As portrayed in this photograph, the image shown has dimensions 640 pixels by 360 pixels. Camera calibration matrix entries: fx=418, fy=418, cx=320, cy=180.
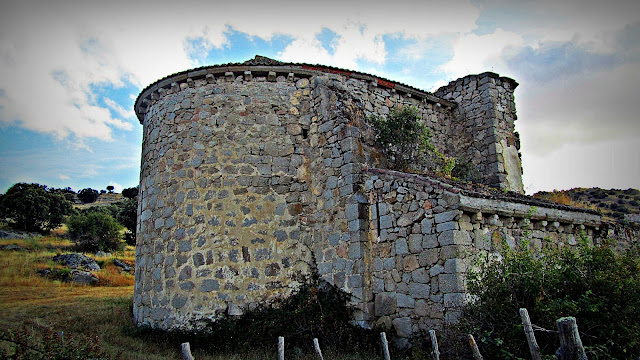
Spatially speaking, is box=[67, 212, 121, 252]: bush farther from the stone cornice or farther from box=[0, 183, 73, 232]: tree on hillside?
the stone cornice

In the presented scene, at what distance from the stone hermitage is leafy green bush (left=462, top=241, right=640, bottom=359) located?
1.04m

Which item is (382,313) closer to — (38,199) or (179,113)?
(179,113)

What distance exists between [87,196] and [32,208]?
21.3 metres

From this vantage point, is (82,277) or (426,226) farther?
(82,277)

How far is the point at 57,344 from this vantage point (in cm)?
555

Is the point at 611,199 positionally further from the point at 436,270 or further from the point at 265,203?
the point at 265,203

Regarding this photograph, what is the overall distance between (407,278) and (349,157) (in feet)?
9.82

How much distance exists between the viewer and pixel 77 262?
20.0m

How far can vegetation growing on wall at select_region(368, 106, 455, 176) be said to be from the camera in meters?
11.0

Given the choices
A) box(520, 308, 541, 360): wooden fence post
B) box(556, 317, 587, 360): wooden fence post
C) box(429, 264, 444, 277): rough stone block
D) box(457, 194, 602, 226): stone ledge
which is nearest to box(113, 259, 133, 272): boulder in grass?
box(429, 264, 444, 277): rough stone block

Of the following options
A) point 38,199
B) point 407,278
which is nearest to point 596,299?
point 407,278

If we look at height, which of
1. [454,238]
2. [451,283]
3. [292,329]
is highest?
[454,238]

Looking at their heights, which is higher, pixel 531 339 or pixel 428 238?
pixel 428 238

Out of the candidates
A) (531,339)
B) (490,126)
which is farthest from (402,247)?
(490,126)
